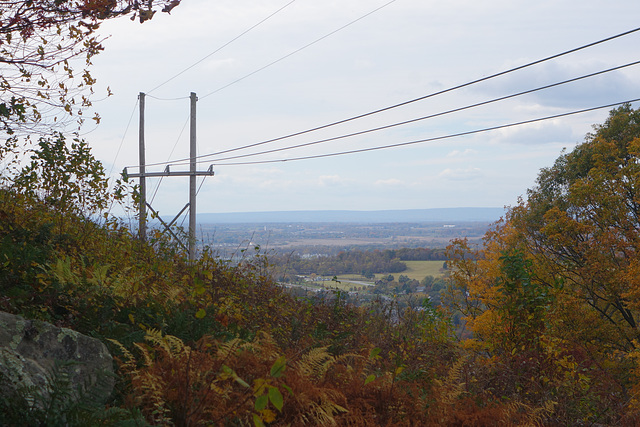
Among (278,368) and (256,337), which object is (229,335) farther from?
(278,368)

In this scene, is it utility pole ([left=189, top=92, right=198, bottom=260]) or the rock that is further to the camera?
utility pole ([left=189, top=92, right=198, bottom=260])

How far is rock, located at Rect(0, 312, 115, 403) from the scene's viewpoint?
2914 millimetres

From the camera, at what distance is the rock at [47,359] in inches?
115

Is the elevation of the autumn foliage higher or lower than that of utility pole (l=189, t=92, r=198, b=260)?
lower

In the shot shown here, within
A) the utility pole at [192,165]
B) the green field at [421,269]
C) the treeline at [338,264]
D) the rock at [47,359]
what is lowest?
the green field at [421,269]

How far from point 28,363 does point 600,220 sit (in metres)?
21.5

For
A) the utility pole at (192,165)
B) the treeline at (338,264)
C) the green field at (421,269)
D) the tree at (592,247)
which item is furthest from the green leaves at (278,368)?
the green field at (421,269)

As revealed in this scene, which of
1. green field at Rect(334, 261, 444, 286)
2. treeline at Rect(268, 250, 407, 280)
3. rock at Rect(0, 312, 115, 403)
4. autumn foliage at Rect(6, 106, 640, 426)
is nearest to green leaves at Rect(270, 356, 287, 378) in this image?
autumn foliage at Rect(6, 106, 640, 426)

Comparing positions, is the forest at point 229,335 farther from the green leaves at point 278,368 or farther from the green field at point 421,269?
the green field at point 421,269

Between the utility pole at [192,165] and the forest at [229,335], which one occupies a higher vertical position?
the utility pole at [192,165]

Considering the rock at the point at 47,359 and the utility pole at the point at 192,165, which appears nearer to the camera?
the rock at the point at 47,359

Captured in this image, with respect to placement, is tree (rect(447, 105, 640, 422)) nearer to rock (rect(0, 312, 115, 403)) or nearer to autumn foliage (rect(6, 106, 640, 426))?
autumn foliage (rect(6, 106, 640, 426))

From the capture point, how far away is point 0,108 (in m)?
6.86

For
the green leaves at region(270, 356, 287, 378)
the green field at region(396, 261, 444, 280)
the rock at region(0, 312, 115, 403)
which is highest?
the green leaves at region(270, 356, 287, 378)
